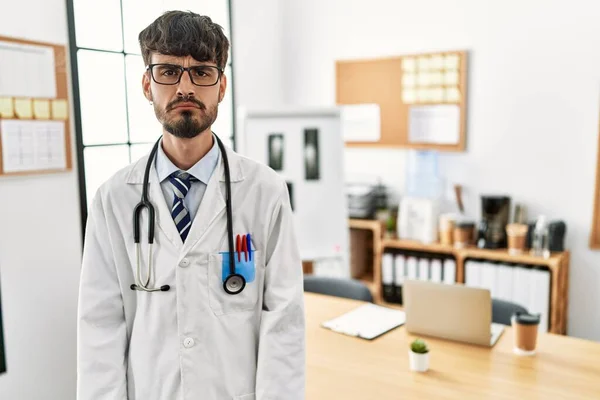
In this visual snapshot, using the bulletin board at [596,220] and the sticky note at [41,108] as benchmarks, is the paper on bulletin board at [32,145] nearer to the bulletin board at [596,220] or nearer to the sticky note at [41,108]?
the sticky note at [41,108]

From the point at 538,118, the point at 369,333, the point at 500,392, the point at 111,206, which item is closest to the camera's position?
the point at 111,206

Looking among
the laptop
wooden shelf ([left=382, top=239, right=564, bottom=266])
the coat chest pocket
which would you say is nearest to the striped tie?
the coat chest pocket

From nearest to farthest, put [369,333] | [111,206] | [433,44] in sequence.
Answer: [111,206] < [369,333] < [433,44]

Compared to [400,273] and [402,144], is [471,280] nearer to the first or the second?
[400,273]

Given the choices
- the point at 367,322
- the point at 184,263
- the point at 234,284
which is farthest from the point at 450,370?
the point at 184,263

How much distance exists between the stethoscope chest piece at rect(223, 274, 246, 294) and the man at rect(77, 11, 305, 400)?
0.05 feet

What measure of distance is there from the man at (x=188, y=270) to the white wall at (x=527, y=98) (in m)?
2.68

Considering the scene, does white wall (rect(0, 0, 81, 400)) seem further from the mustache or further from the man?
the mustache

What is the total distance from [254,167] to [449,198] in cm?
276

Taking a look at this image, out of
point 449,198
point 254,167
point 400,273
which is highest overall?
point 254,167

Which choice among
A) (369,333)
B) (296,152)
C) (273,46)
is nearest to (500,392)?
(369,333)

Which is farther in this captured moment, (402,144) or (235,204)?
(402,144)

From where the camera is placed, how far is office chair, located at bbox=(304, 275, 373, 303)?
2.82 meters

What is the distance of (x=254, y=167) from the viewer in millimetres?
1424
